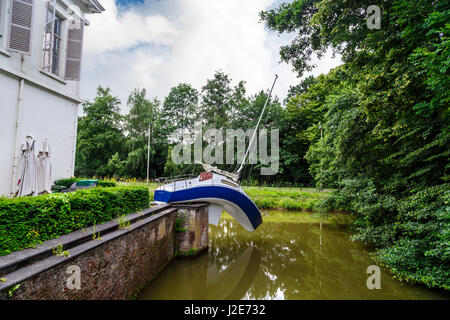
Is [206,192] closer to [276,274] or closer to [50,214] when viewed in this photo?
[276,274]

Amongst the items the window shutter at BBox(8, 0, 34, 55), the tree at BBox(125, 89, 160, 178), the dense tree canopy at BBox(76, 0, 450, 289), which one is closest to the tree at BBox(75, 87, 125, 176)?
the tree at BBox(125, 89, 160, 178)

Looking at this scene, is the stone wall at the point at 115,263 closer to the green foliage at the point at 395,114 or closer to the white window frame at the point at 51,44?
the white window frame at the point at 51,44

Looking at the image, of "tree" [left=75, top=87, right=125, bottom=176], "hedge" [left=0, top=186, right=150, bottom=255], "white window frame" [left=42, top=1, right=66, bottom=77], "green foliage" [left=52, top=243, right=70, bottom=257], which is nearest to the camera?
"hedge" [left=0, top=186, right=150, bottom=255]

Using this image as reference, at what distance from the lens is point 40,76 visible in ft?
23.9

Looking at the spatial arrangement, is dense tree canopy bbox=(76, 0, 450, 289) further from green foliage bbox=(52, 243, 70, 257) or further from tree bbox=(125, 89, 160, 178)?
tree bbox=(125, 89, 160, 178)

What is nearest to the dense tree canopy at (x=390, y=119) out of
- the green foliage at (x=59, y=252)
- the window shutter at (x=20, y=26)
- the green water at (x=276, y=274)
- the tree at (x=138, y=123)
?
the green water at (x=276, y=274)

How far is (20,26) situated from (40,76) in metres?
1.50

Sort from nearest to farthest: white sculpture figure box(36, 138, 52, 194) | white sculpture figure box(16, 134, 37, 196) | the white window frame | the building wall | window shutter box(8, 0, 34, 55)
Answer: white sculpture figure box(16, 134, 37, 196) < white sculpture figure box(36, 138, 52, 194) < window shutter box(8, 0, 34, 55) < the building wall < the white window frame

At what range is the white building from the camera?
6152 millimetres

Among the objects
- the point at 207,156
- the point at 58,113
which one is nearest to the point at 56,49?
the point at 58,113

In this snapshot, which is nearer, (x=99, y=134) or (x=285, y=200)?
(x=285, y=200)

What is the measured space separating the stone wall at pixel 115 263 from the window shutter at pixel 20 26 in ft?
18.0

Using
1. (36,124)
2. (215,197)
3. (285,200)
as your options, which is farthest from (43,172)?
(285,200)

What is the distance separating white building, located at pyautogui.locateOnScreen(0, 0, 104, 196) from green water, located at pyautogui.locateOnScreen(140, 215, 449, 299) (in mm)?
5533
